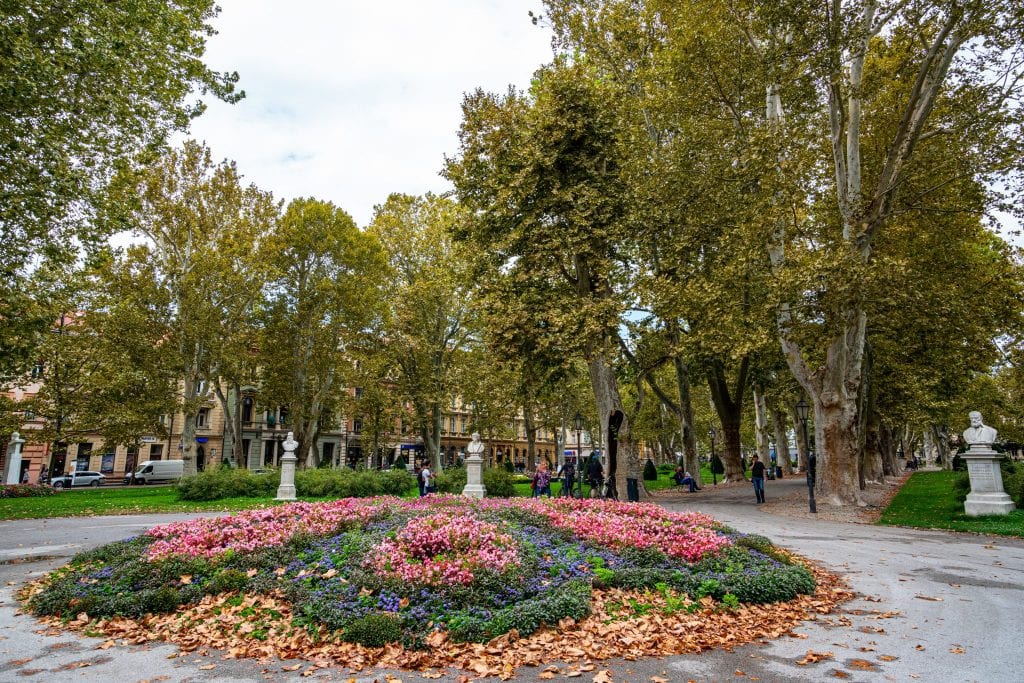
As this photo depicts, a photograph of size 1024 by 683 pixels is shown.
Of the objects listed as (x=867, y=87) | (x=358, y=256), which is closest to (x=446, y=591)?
(x=867, y=87)

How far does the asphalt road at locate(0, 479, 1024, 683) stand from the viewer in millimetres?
5109

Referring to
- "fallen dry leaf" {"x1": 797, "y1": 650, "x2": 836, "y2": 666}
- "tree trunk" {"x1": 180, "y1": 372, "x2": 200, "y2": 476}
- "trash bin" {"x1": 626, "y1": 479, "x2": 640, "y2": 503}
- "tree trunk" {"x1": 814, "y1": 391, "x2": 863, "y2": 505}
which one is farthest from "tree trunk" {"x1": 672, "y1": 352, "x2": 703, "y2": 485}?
"tree trunk" {"x1": 180, "y1": 372, "x2": 200, "y2": 476}

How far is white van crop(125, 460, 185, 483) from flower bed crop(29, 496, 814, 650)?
138ft

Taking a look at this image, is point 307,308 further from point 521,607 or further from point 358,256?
point 521,607

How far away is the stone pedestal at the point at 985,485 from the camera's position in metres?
15.3

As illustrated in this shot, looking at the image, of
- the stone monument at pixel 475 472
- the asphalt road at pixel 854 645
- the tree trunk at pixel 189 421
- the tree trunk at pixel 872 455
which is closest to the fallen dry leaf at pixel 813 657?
the asphalt road at pixel 854 645

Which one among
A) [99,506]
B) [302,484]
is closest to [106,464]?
[99,506]

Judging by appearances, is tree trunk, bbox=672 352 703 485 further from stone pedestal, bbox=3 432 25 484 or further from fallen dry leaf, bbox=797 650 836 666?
stone pedestal, bbox=3 432 25 484

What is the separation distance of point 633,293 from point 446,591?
16036 millimetres

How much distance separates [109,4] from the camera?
47.6ft

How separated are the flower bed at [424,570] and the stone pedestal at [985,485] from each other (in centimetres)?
1028

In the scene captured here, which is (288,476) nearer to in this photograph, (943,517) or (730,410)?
(730,410)

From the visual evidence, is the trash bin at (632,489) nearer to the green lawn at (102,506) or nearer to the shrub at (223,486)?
the green lawn at (102,506)

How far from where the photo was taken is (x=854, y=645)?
5836 mm
